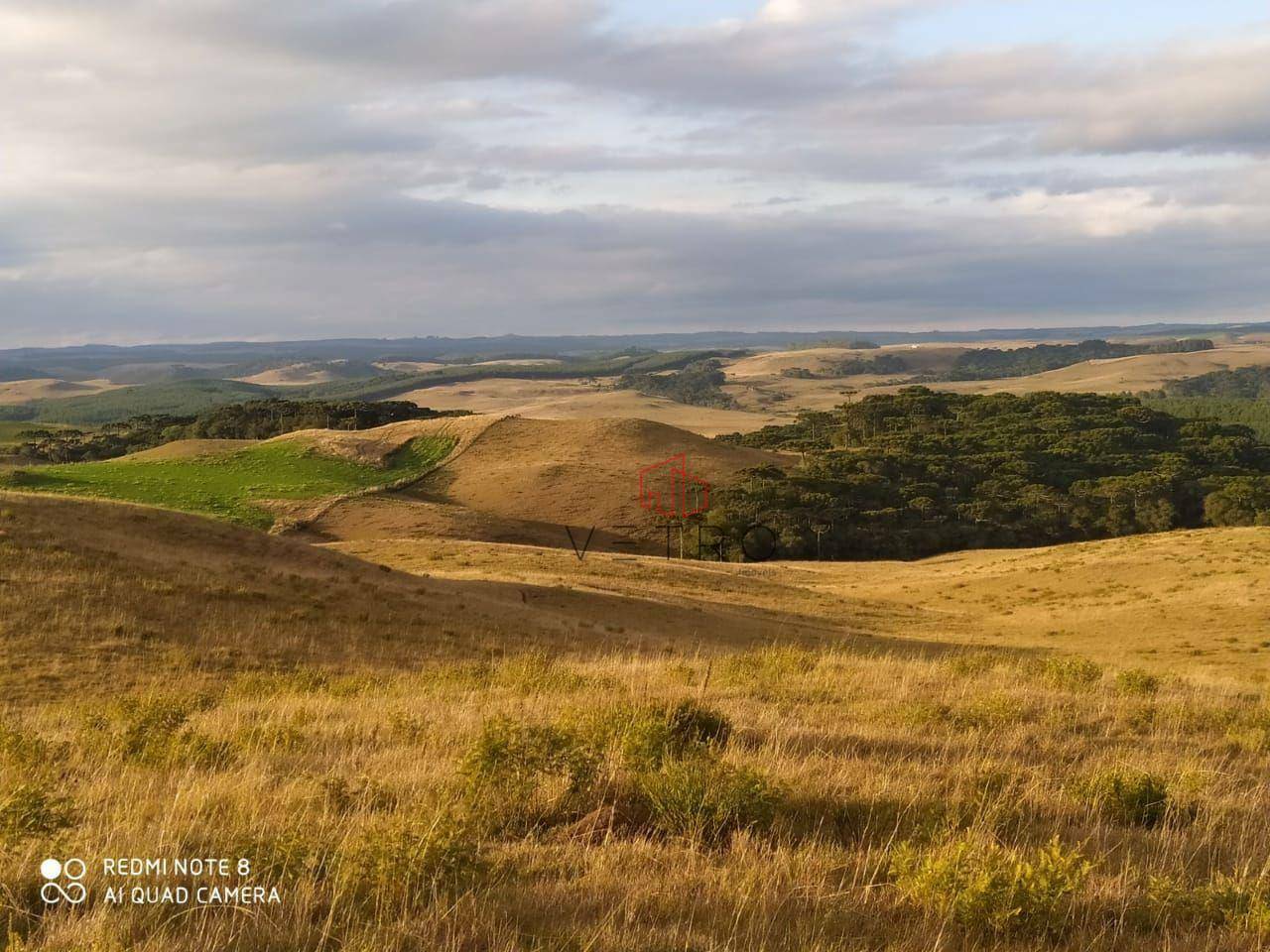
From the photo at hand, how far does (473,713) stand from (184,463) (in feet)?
208

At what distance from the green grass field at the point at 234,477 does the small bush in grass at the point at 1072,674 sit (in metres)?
48.6

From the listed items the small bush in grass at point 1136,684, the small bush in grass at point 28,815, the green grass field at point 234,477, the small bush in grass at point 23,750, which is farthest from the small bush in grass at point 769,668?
the green grass field at point 234,477

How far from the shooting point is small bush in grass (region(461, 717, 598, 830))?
563 cm

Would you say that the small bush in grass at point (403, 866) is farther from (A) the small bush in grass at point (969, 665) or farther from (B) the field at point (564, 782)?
(A) the small bush in grass at point (969, 665)

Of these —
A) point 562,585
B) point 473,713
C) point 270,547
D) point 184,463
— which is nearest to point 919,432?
point 184,463

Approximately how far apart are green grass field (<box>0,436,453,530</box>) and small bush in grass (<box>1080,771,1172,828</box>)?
52321 mm

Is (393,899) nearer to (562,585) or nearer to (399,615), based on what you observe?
(399,615)

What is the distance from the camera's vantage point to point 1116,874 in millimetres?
5043

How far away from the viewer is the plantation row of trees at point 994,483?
Answer: 72438mm

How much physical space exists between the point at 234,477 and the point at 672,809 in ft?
208

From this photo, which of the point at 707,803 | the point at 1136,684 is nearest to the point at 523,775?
the point at 707,803

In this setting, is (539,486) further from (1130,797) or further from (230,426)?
(230,426)

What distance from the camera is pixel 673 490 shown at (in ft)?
227

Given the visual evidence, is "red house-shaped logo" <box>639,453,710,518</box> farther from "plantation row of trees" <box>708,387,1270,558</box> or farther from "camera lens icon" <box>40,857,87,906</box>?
"camera lens icon" <box>40,857,87,906</box>
